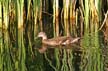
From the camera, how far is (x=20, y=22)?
32.9ft

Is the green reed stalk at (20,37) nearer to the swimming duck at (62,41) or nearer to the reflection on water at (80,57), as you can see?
the reflection on water at (80,57)

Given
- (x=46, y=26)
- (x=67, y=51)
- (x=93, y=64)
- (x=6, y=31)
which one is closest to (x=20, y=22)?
(x=6, y=31)

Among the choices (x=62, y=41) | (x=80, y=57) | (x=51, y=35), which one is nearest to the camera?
(x=80, y=57)

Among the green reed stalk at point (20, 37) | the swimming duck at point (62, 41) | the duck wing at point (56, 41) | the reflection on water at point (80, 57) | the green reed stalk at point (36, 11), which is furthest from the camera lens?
the green reed stalk at point (36, 11)

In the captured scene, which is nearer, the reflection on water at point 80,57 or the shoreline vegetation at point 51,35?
the reflection on water at point 80,57

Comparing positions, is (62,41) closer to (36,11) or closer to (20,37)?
(20,37)

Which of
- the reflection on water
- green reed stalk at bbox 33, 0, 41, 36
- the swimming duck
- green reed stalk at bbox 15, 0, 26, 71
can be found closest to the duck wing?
the swimming duck

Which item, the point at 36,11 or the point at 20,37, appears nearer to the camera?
the point at 20,37

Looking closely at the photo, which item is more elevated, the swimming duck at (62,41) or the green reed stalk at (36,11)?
the green reed stalk at (36,11)

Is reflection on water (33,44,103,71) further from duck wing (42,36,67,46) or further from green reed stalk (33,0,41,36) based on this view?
green reed stalk (33,0,41,36)

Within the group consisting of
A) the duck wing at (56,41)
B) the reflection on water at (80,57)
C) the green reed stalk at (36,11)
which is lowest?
the reflection on water at (80,57)

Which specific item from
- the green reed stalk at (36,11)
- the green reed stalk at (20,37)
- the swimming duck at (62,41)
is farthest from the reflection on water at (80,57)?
the green reed stalk at (36,11)

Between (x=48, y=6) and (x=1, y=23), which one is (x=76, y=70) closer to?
(x=1, y=23)

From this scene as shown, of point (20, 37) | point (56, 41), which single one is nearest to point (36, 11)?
point (20, 37)
